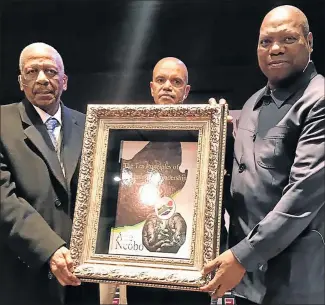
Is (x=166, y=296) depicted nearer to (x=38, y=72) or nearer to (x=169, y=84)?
(x=169, y=84)

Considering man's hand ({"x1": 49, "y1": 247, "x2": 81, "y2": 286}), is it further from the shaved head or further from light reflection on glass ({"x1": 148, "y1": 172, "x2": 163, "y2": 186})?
the shaved head

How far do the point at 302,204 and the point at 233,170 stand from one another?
0.23 meters

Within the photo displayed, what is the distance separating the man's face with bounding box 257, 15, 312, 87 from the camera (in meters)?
1.31

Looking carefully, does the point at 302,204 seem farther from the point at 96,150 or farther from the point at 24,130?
Answer: the point at 24,130

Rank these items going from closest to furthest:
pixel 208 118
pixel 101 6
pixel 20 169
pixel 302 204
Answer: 1. pixel 302 204
2. pixel 208 118
3. pixel 20 169
4. pixel 101 6

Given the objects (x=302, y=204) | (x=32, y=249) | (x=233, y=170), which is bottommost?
(x=32, y=249)

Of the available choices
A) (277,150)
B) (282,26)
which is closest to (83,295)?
(277,150)

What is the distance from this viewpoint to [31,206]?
56.6 inches

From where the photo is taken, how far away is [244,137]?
1.37m

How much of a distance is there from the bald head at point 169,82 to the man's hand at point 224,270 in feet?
1.56

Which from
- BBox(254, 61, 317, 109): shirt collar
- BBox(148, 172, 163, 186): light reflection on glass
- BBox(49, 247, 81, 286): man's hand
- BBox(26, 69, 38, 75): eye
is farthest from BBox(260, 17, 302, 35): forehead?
BBox(49, 247, 81, 286): man's hand

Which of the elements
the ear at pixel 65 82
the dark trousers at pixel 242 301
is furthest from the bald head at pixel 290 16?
the dark trousers at pixel 242 301

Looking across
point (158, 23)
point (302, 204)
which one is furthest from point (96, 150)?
point (302, 204)

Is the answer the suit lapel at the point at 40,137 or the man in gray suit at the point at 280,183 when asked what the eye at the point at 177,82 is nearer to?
the man in gray suit at the point at 280,183
